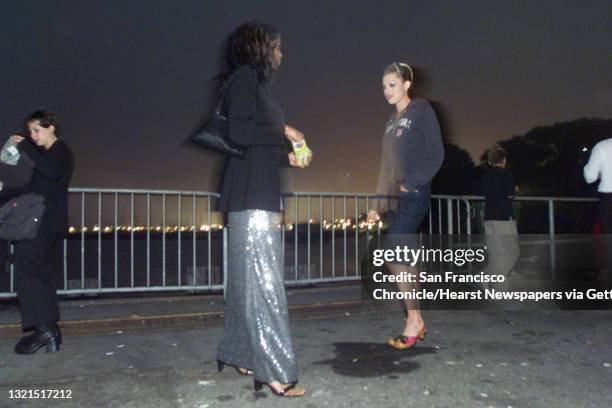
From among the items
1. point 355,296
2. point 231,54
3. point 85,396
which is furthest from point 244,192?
point 355,296

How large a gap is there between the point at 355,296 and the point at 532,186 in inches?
2140

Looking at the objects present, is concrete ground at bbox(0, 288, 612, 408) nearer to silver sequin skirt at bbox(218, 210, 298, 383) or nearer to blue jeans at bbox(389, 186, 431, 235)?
silver sequin skirt at bbox(218, 210, 298, 383)

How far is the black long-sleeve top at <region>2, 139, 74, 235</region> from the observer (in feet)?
13.1

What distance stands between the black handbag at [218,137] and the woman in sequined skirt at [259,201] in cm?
5

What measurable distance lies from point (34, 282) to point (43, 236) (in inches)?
13.3

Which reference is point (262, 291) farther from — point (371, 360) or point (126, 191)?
point (126, 191)

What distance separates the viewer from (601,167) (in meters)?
5.30

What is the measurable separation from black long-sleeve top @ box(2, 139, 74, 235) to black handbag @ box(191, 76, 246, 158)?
158 cm

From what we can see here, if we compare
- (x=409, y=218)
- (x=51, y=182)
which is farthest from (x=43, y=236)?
(x=409, y=218)

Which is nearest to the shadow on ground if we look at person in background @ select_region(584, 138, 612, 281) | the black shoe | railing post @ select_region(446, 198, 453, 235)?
the black shoe

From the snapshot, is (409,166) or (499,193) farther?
(499,193)

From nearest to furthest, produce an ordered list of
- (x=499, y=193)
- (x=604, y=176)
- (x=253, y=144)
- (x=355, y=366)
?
(x=253, y=144) → (x=355, y=366) → (x=604, y=176) → (x=499, y=193)

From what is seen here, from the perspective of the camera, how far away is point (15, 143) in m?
3.94

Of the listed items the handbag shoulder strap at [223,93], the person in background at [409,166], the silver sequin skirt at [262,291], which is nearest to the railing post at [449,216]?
the person in background at [409,166]
